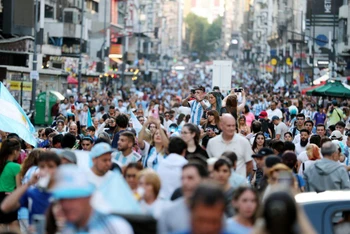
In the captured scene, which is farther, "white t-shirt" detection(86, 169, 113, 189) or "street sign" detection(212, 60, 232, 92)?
"street sign" detection(212, 60, 232, 92)

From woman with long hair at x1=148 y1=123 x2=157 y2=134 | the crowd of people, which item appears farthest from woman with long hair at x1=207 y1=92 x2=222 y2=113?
woman with long hair at x1=148 y1=123 x2=157 y2=134

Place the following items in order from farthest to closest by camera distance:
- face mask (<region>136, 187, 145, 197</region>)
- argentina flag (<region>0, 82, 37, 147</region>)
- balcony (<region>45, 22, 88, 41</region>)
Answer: balcony (<region>45, 22, 88, 41</region>) → argentina flag (<region>0, 82, 37, 147</region>) → face mask (<region>136, 187, 145, 197</region>)

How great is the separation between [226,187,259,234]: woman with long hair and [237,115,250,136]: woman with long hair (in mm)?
12927

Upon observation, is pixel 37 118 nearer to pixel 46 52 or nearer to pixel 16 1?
pixel 16 1

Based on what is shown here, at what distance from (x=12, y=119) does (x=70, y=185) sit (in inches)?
389

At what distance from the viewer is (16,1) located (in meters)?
55.8

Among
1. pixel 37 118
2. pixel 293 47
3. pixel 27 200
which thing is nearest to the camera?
pixel 27 200

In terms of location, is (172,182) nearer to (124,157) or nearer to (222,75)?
(124,157)

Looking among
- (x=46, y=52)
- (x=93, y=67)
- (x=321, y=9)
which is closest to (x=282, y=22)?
(x=321, y=9)

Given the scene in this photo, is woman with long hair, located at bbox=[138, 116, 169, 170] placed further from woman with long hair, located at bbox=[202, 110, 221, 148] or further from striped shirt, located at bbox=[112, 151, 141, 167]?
woman with long hair, located at bbox=[202, 110, 221, 148]

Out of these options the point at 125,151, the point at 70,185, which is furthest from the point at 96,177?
the point at 70,185

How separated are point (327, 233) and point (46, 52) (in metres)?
57.4

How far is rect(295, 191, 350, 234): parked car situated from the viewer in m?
9.08

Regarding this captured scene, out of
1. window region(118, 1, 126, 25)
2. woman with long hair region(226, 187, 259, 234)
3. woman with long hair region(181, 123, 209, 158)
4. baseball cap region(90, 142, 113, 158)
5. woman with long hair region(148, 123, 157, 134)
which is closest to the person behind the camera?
woman with long hair region(226, 187, 259, 234)
